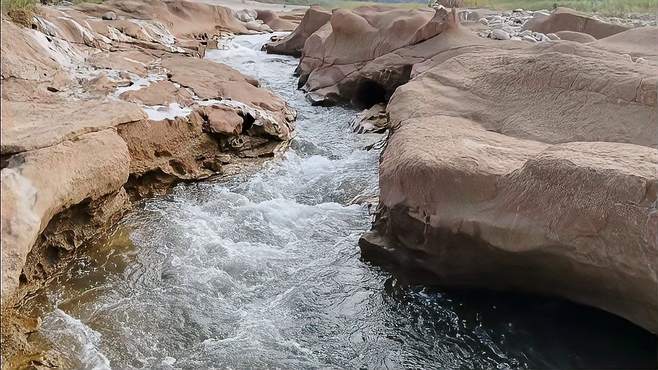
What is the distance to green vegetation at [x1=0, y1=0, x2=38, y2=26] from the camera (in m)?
6.98

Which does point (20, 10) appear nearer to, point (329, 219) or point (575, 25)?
point (329, 219)

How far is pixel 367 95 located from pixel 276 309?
7453mm

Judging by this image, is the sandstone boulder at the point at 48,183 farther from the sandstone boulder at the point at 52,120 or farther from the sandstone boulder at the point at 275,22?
the sandstone boulder at the point at 275,22

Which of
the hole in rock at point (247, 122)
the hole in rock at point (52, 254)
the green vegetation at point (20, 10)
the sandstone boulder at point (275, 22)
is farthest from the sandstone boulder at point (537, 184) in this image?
the sandstone boulder at point (275, 22)

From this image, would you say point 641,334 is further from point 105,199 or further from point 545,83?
point 105,199

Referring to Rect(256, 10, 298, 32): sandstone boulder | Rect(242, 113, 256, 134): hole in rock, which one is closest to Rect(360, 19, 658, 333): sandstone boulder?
Rect(242, 113, 256, 134): hole in rock

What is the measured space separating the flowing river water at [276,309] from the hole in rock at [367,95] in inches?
204

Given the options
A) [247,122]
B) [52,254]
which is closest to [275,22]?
[247,122]

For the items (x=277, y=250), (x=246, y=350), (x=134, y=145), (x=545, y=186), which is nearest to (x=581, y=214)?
(x=545, y=186)

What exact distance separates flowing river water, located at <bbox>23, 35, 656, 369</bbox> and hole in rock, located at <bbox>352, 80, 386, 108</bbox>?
518cm

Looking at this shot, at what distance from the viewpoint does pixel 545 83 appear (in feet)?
22.2

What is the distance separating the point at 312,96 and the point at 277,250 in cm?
643

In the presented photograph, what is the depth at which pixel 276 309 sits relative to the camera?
4.91m

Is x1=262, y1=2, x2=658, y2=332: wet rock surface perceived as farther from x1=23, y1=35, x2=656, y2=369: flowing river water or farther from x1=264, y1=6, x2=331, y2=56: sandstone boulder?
x1=264, y1=6, x2=331, y2=56: sandstone boulder
